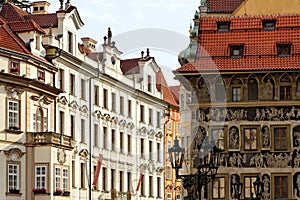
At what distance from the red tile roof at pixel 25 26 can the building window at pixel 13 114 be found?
13.6ft

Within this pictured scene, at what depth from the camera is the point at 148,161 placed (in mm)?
65250

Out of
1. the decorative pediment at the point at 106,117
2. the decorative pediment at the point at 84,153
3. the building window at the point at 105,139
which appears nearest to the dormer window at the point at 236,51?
the decorative pediment at the point at 84,153

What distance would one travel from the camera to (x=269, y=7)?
50.2 m

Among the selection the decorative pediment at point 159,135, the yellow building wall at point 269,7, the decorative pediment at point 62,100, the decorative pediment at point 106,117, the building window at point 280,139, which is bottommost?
the building window at point 280,139

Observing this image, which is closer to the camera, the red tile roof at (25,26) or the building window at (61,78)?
the red tile roof at (25,26)

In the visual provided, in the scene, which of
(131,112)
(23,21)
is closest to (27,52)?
(23,21)

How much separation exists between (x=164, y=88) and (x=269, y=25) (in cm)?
2687

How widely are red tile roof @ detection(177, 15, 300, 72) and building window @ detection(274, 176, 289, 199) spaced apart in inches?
210

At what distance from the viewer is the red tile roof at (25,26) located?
4641 cm

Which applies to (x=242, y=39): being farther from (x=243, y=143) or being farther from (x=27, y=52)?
(x=27, y=52)

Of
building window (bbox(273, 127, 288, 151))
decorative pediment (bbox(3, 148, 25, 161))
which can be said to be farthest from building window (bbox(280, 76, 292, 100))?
decorative pediment (bbox(3, 148, 25, 161))

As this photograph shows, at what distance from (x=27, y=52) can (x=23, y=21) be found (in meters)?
2.51

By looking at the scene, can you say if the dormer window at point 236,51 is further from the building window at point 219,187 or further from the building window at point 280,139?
the building window at point 219,187

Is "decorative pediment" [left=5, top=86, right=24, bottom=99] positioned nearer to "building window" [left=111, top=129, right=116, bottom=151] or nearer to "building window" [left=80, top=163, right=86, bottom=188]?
"building window" [left=80, top=163, right=86, bottom=188]
